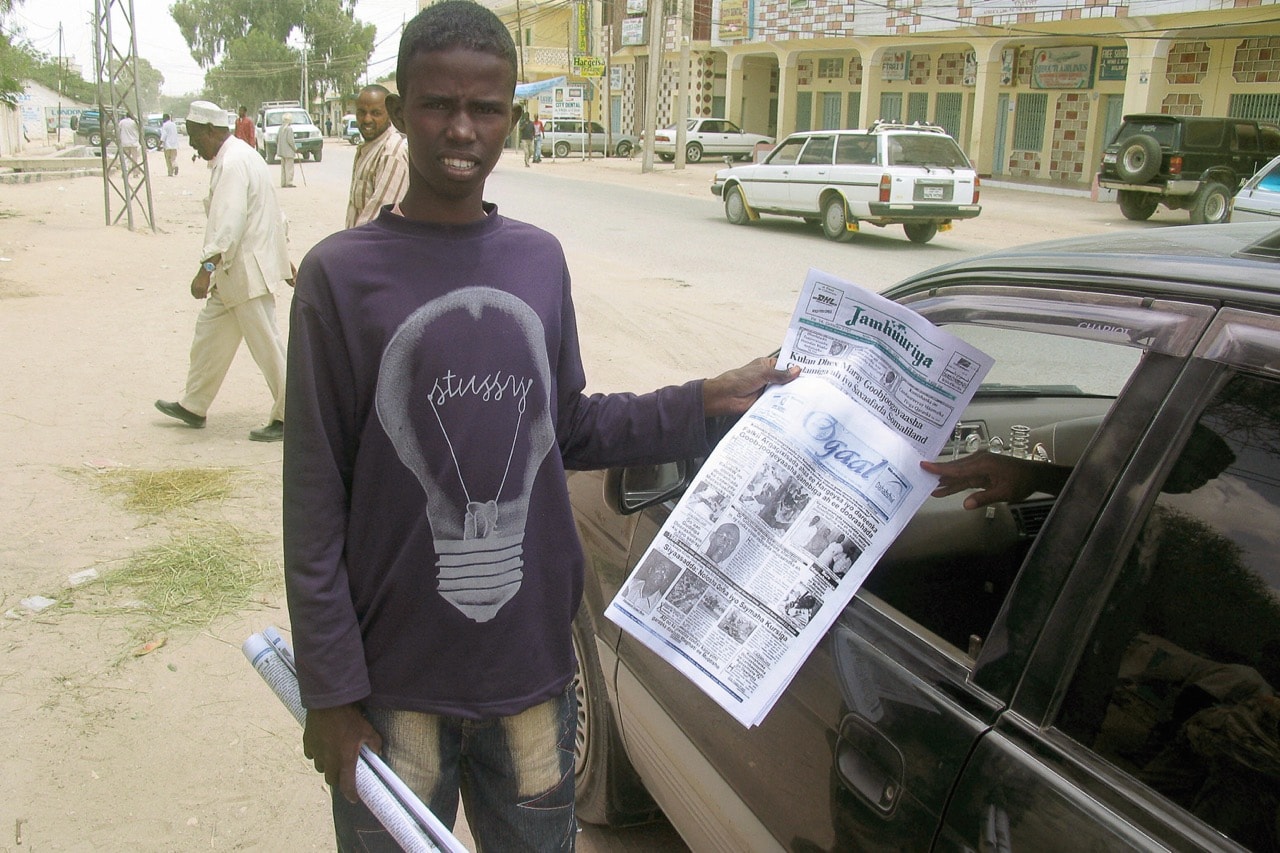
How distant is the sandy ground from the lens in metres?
3.01

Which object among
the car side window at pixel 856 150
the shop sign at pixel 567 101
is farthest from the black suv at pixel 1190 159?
the shop sign at pixel 567 101

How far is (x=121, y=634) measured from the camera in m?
3.97

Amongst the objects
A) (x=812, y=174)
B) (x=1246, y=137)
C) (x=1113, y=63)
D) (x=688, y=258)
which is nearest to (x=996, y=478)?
(x=688, y=258)

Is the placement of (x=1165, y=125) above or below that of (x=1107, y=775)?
above

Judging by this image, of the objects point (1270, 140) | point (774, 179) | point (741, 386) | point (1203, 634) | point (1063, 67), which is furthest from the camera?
point (1063, 67)

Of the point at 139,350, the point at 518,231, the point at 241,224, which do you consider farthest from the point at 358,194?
the point at 518,231

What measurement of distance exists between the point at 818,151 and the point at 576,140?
28416mm

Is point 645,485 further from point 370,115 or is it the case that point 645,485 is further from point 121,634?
point 370,115

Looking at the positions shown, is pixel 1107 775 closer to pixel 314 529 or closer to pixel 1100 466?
pixel 1100 466

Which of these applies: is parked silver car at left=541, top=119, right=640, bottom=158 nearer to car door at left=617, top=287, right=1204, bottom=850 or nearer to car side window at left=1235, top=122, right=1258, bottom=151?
car side window at left=1235, top=122, right=1258, bottom=151

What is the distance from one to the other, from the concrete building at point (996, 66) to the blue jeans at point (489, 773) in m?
23.1

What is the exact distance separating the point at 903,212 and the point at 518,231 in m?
13.9

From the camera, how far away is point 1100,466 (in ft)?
4.88

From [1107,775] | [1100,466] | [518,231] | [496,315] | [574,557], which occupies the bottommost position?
[1107,775]
